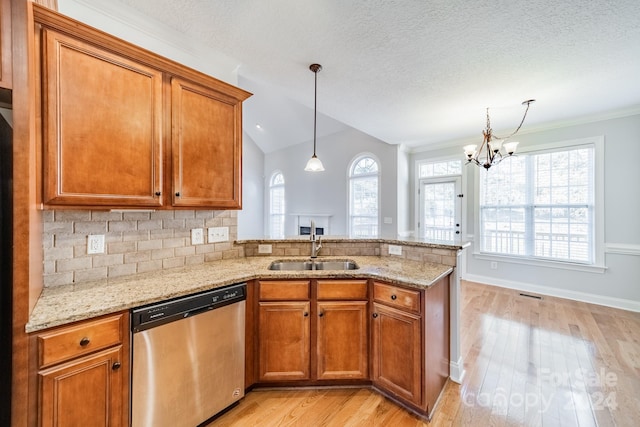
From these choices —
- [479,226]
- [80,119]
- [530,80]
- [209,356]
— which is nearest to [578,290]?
[479,226]

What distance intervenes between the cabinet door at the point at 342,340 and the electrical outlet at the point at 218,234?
40.9 inches

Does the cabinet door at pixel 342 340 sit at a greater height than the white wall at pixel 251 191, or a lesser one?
lesser

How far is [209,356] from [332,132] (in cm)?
543

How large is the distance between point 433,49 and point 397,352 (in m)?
2.39

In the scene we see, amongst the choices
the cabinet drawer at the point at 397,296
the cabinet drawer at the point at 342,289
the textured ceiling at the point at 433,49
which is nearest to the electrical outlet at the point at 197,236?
the cabinet drawer at the point at 342,289

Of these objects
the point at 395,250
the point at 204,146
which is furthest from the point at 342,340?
the point at 204,146

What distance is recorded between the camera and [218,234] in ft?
7.23

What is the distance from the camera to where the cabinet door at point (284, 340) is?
1811mm

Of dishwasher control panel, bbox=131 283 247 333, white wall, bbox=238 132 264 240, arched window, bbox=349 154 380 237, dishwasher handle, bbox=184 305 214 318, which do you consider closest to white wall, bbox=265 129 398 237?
arched window, bbox=349 154 380 237

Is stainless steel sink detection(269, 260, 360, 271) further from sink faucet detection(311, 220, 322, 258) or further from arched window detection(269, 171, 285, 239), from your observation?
arched window detection(269, 171, 285, 239)

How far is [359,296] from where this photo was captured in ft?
6.07

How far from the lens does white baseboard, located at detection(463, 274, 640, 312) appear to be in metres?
3.42

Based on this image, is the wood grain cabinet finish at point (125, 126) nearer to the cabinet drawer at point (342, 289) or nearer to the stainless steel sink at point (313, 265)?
the stainless steel sink at point (313, 265)

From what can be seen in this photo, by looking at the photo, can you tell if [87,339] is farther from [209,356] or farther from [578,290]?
[578,290]
